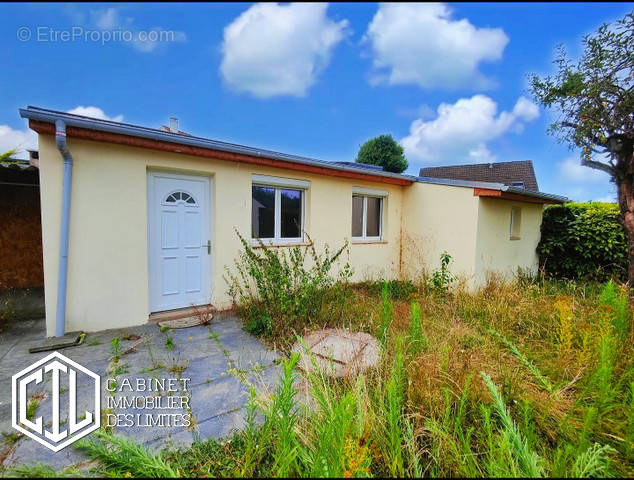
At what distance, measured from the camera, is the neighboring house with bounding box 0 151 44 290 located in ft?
21.5

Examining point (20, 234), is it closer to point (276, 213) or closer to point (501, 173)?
point (276, 213)

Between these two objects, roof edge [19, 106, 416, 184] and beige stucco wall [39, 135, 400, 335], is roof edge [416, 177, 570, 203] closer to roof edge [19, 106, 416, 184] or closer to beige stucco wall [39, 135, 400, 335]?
roof edge [19, 106, 416, 184]

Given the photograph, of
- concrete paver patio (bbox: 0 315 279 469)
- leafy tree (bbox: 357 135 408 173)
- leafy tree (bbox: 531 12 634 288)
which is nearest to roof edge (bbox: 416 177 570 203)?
leafy tree (bbox: 531 12 634 288)

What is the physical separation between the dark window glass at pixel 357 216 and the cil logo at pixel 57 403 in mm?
6164

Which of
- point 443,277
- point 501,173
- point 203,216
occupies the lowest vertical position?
point 443,277

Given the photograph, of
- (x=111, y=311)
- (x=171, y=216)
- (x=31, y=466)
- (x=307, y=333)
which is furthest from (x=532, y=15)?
(x=111, y=311)

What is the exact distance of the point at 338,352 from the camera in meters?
3.72

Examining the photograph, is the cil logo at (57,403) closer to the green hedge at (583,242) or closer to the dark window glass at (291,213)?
the dark window glass at (291,213)

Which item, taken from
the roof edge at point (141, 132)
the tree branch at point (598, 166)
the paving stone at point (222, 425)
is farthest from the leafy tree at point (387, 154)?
the paving stone at point (222, 425)

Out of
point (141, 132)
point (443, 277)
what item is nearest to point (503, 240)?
point (443, 277)

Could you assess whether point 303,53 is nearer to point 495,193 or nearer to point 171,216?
point 171,216

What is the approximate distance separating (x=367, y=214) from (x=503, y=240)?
12.7ft

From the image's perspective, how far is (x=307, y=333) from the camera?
4.32 meters

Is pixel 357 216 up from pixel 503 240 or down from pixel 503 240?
up
